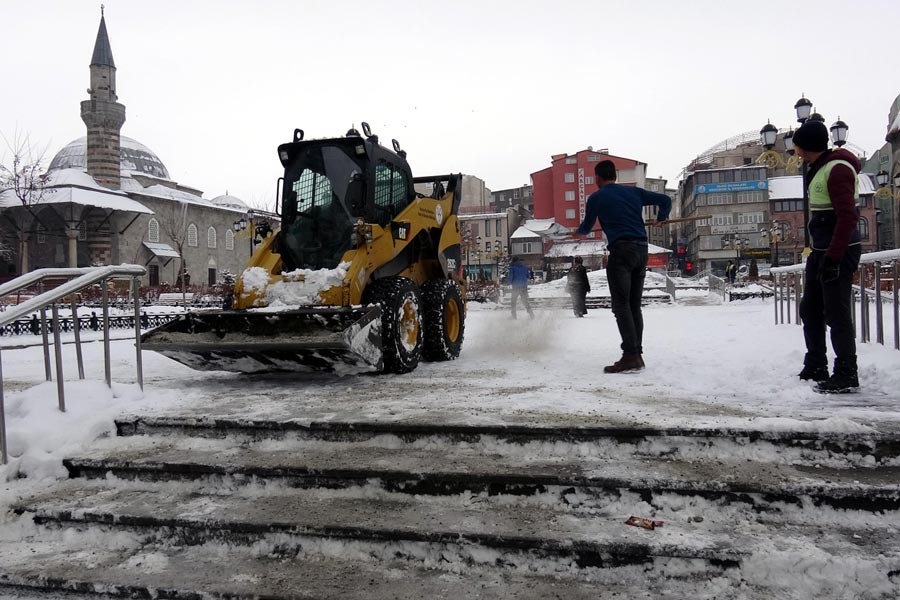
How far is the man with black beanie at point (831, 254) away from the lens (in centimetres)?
411

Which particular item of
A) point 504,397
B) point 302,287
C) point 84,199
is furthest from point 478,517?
point 84,199

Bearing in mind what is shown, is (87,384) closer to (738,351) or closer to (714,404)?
(714,404)

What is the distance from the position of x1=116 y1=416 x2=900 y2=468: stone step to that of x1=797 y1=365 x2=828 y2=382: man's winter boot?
5.00 ft

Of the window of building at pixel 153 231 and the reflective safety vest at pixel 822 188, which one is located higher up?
the window of building at pixel 153 231

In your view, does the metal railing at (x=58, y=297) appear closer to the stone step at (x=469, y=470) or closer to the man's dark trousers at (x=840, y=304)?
the stone step at (x=469, y=470)

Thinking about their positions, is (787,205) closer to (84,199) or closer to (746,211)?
(746,211)

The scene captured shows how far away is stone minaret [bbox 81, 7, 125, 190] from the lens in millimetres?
43656

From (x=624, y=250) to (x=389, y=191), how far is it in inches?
101

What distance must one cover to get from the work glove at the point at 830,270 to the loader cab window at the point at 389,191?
402cm

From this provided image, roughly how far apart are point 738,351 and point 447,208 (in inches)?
150

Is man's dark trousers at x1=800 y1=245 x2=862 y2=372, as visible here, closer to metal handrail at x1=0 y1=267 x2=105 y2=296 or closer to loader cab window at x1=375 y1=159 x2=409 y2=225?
loader cab window at x1=375 y1=159 x2=409 y2=225

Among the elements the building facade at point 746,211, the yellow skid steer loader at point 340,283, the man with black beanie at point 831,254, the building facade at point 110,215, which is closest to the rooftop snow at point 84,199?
the building facade at point 110,215

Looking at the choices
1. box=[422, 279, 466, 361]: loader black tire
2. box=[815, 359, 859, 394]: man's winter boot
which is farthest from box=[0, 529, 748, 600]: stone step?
box=[422, 279, 466, 361]: loader black tire

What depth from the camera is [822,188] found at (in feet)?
14.2
